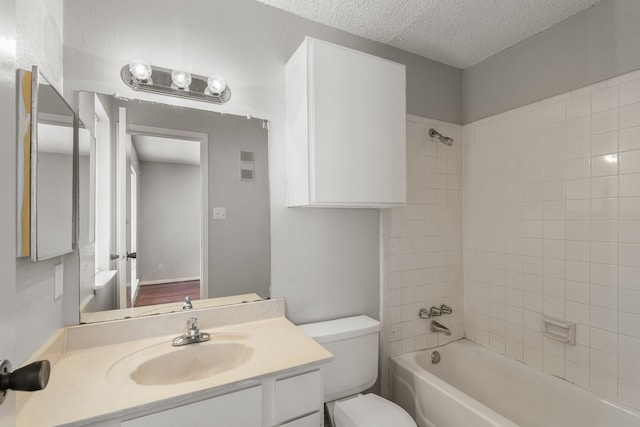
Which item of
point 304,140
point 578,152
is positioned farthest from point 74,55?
point 578,152

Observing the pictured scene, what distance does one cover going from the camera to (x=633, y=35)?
1.53 meters

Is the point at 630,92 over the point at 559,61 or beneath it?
beneath

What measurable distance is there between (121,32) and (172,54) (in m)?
0.21

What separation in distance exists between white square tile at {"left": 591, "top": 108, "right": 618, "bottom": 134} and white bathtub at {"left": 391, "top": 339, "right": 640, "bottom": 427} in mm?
1395

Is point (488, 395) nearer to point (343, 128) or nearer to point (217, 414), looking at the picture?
point (217, 414)

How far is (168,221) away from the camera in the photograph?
147 centimetres

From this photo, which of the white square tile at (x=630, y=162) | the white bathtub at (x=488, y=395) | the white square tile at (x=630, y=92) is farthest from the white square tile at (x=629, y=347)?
the white square tile at (x=630, y=92)

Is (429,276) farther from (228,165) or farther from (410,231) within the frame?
(228,165)

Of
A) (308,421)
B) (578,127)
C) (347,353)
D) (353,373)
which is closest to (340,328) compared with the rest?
(347,353)

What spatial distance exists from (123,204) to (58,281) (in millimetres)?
387

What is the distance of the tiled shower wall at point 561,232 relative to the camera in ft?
5.09

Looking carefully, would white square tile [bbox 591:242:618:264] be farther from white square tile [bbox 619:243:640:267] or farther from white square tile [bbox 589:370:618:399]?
white square tile [bbox 589:370:618:399]

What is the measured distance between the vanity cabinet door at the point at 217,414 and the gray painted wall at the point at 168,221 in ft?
2.18

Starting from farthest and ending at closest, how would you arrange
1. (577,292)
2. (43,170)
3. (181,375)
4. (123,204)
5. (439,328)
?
(439,328) < (577,292) < (123,204) < (181,375) < (43,170)
